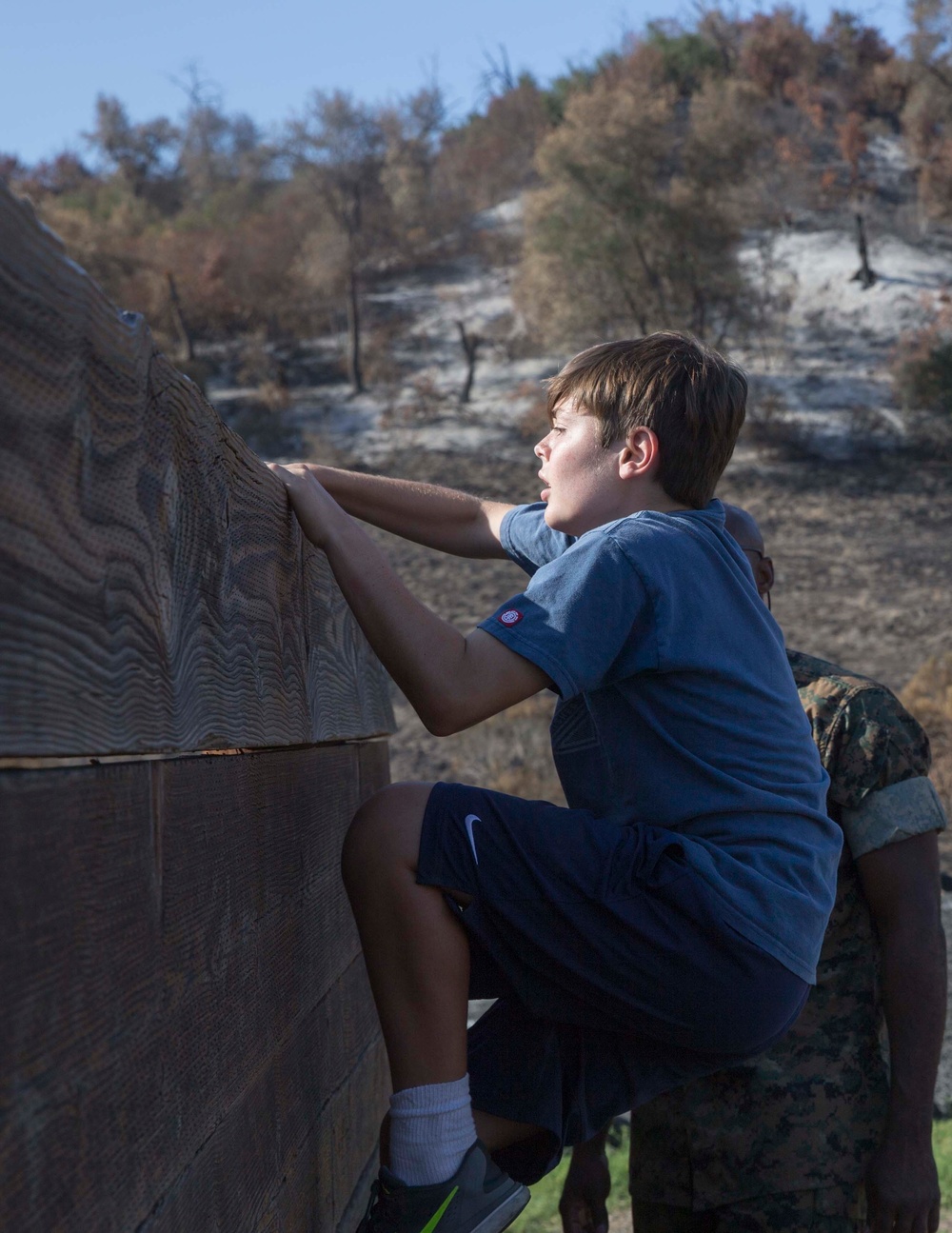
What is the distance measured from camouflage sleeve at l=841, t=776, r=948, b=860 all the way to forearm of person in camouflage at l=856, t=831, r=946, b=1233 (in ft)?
0.07

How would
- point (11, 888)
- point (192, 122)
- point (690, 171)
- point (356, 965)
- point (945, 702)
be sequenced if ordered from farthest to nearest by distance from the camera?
point (192, 122), point (690, 171), point (945, 702), point (356, 965), point (11, 888)

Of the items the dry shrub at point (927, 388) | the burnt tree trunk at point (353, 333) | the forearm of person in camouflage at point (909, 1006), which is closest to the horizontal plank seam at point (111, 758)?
the forearm of person in camouflage at point (909, 1006)

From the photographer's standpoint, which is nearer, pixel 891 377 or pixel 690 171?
pixel 891 377

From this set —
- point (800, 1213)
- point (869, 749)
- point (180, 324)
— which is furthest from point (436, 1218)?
point (180, 324)

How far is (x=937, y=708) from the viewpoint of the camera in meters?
10.4

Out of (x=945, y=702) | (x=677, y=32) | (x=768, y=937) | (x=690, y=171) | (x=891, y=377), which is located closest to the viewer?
(x=768, y=937)

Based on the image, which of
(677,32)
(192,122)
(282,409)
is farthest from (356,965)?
(192,122)

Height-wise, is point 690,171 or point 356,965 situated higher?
point 690,171

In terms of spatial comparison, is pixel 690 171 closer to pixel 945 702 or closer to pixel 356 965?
pixel 945 702

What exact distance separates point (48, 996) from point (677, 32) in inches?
1648

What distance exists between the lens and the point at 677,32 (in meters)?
38.1

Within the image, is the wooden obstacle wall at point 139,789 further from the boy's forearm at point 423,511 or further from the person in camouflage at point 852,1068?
the person in camouflage at point 852,1068

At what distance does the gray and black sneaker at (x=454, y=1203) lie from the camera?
1.63 m

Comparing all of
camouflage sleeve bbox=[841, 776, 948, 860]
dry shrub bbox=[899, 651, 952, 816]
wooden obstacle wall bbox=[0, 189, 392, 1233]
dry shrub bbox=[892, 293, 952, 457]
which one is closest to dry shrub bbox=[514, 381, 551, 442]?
dry shrub bbox=[892, 293, 952, 457]
